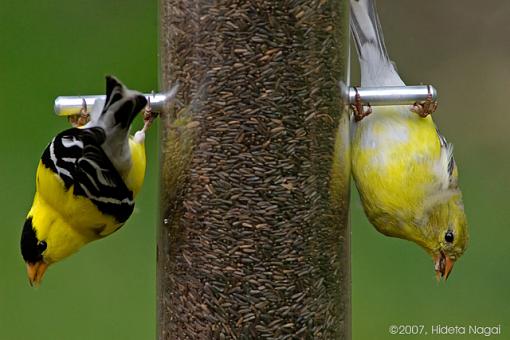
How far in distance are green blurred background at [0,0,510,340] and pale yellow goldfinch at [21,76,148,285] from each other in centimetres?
251

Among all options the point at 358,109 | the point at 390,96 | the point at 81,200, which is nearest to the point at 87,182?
the point at 81,200

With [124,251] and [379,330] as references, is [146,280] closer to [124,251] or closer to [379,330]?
[124,251]

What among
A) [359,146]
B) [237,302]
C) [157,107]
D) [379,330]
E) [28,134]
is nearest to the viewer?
[237,302]

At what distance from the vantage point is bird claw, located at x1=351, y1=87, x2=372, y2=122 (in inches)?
144

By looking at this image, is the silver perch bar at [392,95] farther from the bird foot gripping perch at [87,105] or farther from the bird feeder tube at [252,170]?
the bird foot gripping perch at [87,105]

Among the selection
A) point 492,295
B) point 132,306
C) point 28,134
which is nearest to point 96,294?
point 132,306

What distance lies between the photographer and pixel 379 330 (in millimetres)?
6504

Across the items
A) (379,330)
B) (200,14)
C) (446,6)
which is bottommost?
(379,330)

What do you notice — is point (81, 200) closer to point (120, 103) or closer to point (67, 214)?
point (67, 214)

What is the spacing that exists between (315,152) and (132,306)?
3769 mm

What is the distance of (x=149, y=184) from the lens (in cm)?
650

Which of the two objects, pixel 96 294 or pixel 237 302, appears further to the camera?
pixel 96 294

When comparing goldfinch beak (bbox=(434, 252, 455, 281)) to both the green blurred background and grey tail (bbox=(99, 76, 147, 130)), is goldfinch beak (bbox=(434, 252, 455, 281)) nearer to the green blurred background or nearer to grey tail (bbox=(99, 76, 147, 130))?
grey tail (bbox=(99, 76, 147, 130))

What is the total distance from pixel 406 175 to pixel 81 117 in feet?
4.14
